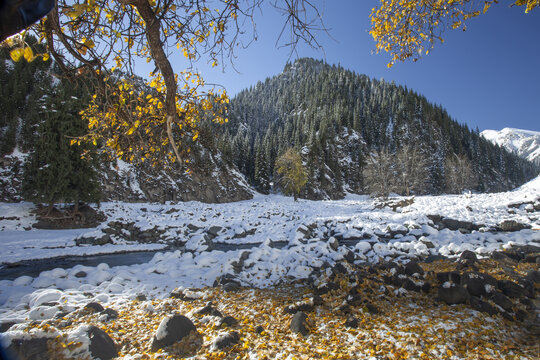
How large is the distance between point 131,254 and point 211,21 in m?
12.6

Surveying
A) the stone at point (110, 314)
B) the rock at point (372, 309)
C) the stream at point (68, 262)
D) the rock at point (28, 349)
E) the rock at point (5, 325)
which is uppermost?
the rock at point (28, 349)

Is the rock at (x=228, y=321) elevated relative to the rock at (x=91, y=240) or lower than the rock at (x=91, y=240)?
elevated

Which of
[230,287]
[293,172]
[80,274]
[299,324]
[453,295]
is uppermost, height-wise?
[293,172]

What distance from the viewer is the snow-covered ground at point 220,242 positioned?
5707mm

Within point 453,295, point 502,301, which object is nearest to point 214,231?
point 453,295

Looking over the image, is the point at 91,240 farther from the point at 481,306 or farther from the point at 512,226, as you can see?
the point at 512,226

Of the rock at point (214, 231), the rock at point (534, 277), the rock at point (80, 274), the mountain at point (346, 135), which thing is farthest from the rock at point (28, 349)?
the mountain at point (346, 135)

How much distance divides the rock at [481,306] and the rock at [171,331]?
463 centimetres

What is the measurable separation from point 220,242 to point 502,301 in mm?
12774

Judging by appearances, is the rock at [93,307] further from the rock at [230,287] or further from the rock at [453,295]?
the rock at [453,295]

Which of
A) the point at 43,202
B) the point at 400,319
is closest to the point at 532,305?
the point at 400,319

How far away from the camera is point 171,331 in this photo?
3.43 m

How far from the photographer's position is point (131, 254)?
1206cm

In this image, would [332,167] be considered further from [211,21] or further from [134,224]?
[211,21]
